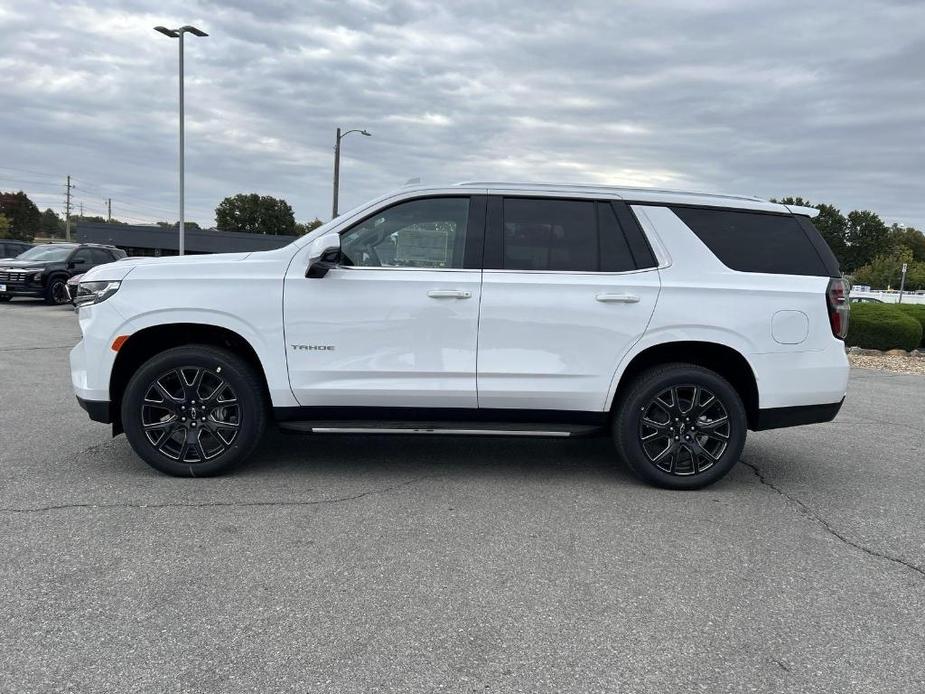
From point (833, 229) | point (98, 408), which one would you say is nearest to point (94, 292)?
point (98, 408)

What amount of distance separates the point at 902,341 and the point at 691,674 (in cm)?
1455

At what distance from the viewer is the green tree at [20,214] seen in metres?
108

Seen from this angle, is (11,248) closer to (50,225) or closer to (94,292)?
(94,292)

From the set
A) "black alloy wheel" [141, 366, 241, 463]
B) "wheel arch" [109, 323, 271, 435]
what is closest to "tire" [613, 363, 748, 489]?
"wheel arch" [109, 323, 271, 435]

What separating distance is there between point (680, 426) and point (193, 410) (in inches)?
123

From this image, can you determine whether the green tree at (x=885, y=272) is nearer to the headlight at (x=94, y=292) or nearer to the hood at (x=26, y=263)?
the hood at (x=26, y=263)

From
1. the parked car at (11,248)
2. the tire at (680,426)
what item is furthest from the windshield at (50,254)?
the tire at (680,426)

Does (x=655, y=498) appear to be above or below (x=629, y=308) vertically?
below

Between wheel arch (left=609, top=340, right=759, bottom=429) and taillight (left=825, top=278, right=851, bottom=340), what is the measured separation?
614mm

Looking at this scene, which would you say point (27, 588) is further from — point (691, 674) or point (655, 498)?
point (655, 498)

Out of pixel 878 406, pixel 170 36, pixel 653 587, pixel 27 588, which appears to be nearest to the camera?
pixel 27 588

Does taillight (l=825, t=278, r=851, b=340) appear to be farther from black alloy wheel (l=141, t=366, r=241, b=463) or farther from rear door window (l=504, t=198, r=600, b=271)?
black alloy wheel (l=141, t=366, r=241, b=463)

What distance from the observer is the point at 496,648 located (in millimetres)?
2713

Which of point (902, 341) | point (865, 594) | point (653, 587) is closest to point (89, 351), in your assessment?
point (653, 587)
